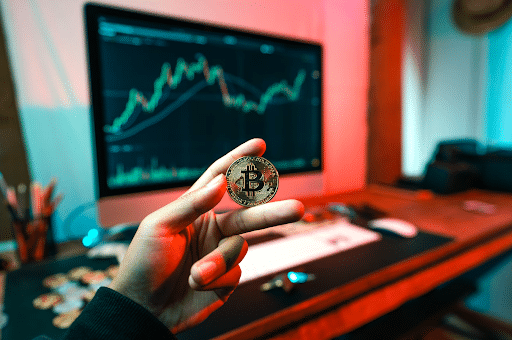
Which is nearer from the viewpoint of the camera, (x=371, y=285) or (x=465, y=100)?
(x=371, y=285)

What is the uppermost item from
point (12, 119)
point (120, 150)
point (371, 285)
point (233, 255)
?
point (12, 119)

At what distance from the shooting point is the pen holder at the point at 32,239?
2.41 feet

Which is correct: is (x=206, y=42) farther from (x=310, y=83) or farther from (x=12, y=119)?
(x=12, y=119)

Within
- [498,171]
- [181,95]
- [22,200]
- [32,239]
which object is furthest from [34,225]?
[498,171]

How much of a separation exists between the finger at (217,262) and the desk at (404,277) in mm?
169

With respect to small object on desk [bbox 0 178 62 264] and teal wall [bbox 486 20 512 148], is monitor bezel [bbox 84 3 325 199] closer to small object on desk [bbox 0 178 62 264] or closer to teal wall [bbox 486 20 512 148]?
small object on desk [bbox 0 178 62 264]

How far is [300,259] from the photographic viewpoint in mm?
683

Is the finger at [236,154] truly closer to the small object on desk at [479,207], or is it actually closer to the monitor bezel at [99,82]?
the monitor bezel at [99,82]

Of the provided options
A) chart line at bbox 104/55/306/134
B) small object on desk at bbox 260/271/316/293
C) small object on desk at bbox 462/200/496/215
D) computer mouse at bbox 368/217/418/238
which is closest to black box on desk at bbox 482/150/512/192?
small object on desk at bbox 462/200/496/215

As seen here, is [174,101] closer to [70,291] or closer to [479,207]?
[70,291]

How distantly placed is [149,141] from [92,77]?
0.71 feet

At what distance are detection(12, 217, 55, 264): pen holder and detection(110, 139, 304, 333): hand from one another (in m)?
0.53

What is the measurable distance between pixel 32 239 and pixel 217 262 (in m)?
0.69

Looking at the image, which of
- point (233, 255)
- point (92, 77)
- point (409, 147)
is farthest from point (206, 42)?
point (409, 147)
